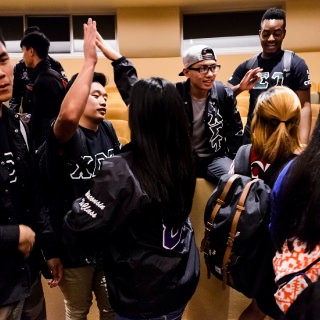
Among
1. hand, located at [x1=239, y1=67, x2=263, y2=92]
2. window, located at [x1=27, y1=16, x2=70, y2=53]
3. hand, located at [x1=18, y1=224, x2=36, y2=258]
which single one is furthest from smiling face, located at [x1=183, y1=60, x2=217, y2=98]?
window, located at [x1=27, y1=16, x2=70, y2=53]

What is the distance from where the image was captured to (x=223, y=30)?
21.6 ft

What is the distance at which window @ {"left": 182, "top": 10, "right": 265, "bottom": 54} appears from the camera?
651cm

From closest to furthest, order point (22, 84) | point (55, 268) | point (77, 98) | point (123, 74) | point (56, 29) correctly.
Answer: point (77, 98), point (55, 268), point (123, 74), point (22, 84), point (56, 29)

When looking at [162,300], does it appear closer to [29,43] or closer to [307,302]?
[307,302]

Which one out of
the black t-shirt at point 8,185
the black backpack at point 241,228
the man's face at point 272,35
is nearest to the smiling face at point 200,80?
the man's face at point 272,35

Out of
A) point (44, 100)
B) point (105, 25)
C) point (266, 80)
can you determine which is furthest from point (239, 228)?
point (105, 25)

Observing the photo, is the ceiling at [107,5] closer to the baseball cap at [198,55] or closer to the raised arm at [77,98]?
the baseball cap at [198,55]

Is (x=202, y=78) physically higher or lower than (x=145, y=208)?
higher

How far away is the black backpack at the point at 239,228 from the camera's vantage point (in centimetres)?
133

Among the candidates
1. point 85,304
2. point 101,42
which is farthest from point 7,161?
point 85,304

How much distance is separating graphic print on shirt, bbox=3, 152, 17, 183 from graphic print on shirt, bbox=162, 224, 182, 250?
437 mm

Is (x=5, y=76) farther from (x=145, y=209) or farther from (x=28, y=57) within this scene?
(x=28, y=57)

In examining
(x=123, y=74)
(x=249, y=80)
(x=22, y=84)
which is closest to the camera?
(x=123, y=74)

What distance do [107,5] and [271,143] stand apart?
5231 mm
